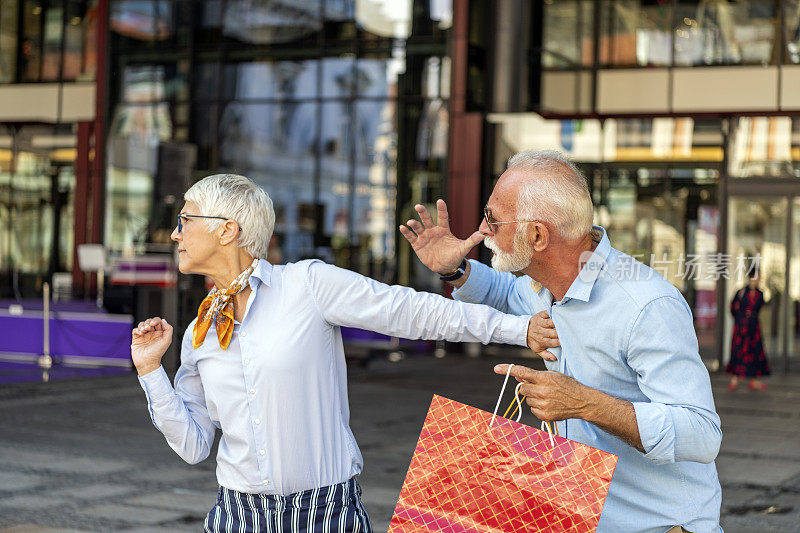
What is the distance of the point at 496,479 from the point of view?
2.32 m

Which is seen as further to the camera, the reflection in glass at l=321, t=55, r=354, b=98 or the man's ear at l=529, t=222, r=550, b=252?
the reflection in glass at l=321, t=55, r=354, b=98

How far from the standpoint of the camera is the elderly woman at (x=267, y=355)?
2.97 meters

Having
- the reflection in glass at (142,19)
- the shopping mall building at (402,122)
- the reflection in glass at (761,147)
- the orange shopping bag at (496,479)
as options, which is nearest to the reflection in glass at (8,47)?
the shopping mall building at (402,122)

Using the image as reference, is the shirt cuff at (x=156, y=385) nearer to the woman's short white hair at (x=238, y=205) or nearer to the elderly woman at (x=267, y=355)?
the elderly woman at (x=267, y=355)

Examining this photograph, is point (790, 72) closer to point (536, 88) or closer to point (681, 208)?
point (681, 208)

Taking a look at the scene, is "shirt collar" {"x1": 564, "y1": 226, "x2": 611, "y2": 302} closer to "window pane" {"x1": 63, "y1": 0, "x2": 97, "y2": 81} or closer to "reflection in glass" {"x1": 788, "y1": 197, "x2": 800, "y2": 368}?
"reflection in glass" {"x1": 788, "y1": 197, "x2": 800, "y2": 368}

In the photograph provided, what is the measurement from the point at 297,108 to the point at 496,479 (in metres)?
21.6

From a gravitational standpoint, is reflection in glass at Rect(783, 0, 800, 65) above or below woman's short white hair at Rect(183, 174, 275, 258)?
above

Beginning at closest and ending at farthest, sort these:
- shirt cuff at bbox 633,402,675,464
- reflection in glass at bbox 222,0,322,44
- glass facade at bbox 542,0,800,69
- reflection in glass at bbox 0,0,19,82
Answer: shirt cuff at bbox 633,402,675,464 → glass facade at bbox 542,0,800,69 → reflection in glass at bbox 222,0,322,44 → reflection in glass at bbox 0,0,19,82

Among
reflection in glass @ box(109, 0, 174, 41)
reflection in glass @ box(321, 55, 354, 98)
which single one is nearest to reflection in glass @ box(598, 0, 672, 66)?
reflection in glass @ box(321, 55, 354, 98)

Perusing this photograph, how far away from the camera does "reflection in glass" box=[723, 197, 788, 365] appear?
18.9 m

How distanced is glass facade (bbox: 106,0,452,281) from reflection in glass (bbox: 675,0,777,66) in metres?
4.43

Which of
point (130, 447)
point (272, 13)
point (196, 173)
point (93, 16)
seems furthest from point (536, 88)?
point (130, 447)

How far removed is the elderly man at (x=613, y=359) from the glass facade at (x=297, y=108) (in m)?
19.5
